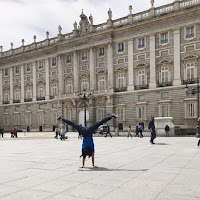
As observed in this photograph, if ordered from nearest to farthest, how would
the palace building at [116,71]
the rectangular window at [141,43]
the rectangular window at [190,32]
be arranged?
the rectangular window at [190,32]
the palace building at [116,71]
the rectangular window at [141,43]

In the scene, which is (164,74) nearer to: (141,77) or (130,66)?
(141,77)

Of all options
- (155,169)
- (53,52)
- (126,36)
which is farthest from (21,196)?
(53,52)

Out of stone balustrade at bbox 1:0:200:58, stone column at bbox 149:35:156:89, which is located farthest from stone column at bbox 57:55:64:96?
stone column at bbox 149:35:156:89

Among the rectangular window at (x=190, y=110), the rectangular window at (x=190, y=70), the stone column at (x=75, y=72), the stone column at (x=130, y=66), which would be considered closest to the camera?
the rectangular window at (x=190, y=110)

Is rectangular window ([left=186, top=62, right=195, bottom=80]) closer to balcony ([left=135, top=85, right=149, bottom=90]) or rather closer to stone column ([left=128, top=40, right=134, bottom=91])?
balcony ([left=135, top=85, right=149, bottom=90])

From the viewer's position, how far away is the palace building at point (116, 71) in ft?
100

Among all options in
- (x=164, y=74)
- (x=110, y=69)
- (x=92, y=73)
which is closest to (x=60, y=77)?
(x=92, y=73)

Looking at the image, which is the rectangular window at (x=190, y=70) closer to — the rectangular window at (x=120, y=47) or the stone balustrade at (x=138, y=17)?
the stone balustrade at (x=138, y=17)

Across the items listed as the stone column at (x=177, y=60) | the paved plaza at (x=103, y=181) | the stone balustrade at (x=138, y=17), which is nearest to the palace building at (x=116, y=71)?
the stone column at (x=177, y=60)

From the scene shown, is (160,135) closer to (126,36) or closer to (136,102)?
(136,102)

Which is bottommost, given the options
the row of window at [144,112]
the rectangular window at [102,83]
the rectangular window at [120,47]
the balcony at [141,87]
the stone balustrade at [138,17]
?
the row of window at [144,112]

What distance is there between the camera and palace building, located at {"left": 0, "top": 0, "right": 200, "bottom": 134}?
3059 centimetres

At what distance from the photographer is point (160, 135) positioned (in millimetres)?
23891

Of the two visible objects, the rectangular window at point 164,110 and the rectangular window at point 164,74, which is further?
the rectangular window at point 164,74
